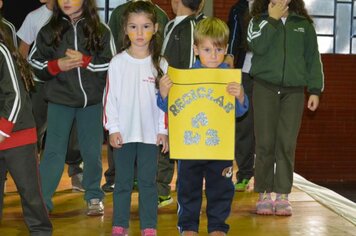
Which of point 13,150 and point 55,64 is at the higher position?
point 55,64

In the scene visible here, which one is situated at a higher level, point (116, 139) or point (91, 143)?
point (116, 139)

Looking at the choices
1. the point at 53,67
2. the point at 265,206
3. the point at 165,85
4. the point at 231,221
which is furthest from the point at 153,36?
the point at 265,206

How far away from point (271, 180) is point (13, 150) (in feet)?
5.90

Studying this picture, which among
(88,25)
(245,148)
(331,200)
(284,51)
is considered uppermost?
(88,25)

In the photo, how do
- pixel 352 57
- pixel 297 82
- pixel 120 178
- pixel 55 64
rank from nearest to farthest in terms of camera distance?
pixel 120 178 → pixel 55 64 → pixel 297 82 → pixel 352 57

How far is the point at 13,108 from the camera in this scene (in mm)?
3131

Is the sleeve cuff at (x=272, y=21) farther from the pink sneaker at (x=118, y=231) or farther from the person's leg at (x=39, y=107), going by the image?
the person's leg at (x=39, y=107)

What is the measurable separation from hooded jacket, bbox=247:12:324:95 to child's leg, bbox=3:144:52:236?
1.59 m

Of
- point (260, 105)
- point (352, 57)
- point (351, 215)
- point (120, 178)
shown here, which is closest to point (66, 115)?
point (120, 178)

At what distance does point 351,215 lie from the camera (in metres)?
4.41

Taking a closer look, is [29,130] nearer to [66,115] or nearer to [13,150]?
[13,150]

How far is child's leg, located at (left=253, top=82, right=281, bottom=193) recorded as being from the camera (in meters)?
4.25

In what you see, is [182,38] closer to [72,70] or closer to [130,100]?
[72,70]

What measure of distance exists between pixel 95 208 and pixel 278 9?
1.68 metres
